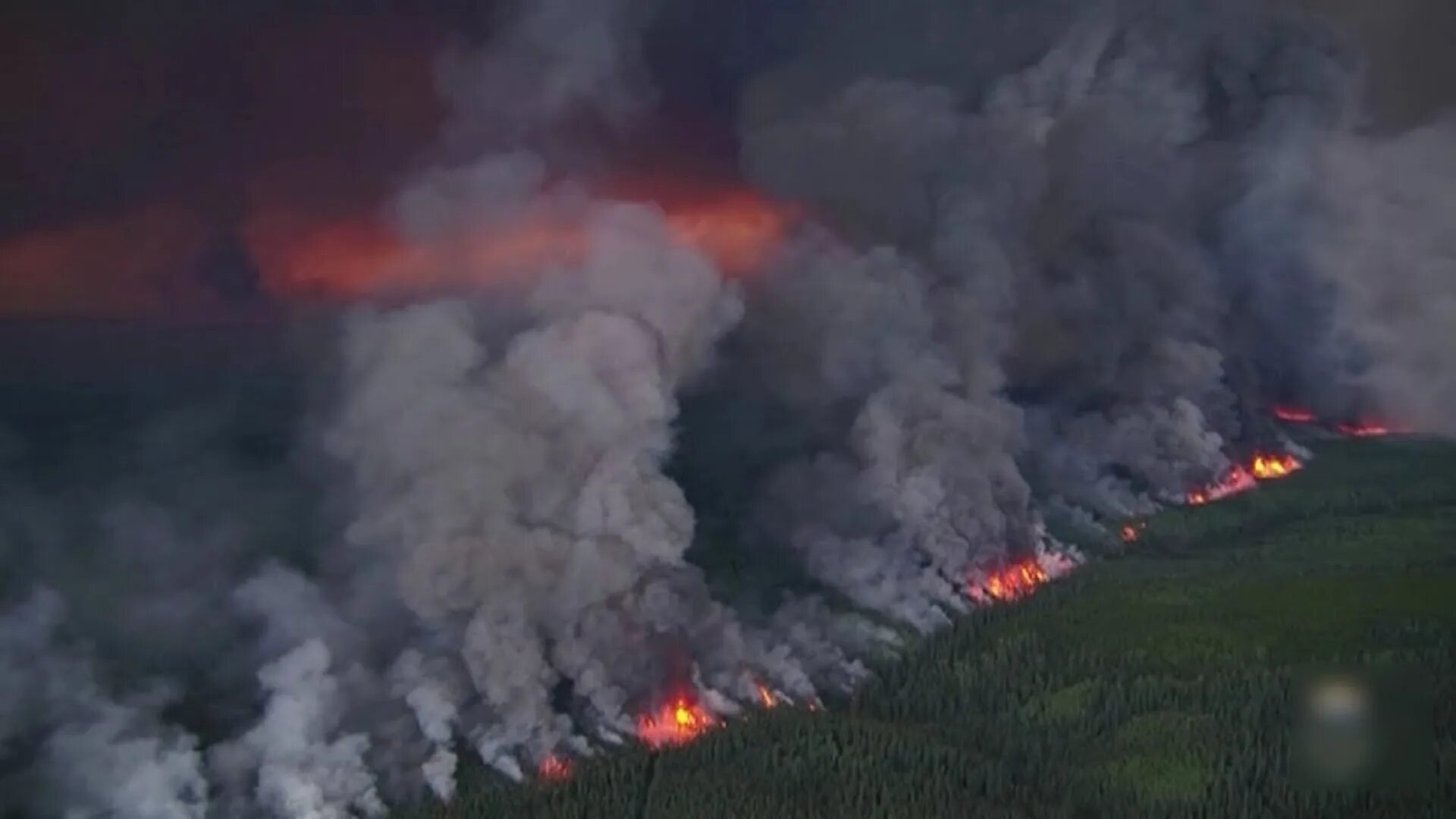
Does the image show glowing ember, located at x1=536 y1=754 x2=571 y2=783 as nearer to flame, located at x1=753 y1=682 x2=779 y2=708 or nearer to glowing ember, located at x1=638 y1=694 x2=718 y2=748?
glowing ember, located at x1=638 y1=694 x2=718 y2=748

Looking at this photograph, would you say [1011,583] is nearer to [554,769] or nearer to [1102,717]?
[1102,717]

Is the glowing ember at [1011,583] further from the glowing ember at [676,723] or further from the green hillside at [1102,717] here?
the glowing ember at [676,723]

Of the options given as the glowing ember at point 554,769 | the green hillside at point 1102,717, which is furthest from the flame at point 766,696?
the glowing ember at point 554,769

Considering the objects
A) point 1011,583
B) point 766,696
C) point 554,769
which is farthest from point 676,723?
point 1011,583

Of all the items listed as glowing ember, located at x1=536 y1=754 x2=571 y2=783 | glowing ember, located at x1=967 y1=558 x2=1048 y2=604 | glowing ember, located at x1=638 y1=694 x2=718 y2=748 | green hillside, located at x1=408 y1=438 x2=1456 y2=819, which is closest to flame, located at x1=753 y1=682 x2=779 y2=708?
green hillside, located at x1=408 y1=438 x2=1456 y2=819

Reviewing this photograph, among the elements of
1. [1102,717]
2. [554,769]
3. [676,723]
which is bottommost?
[554,769]
